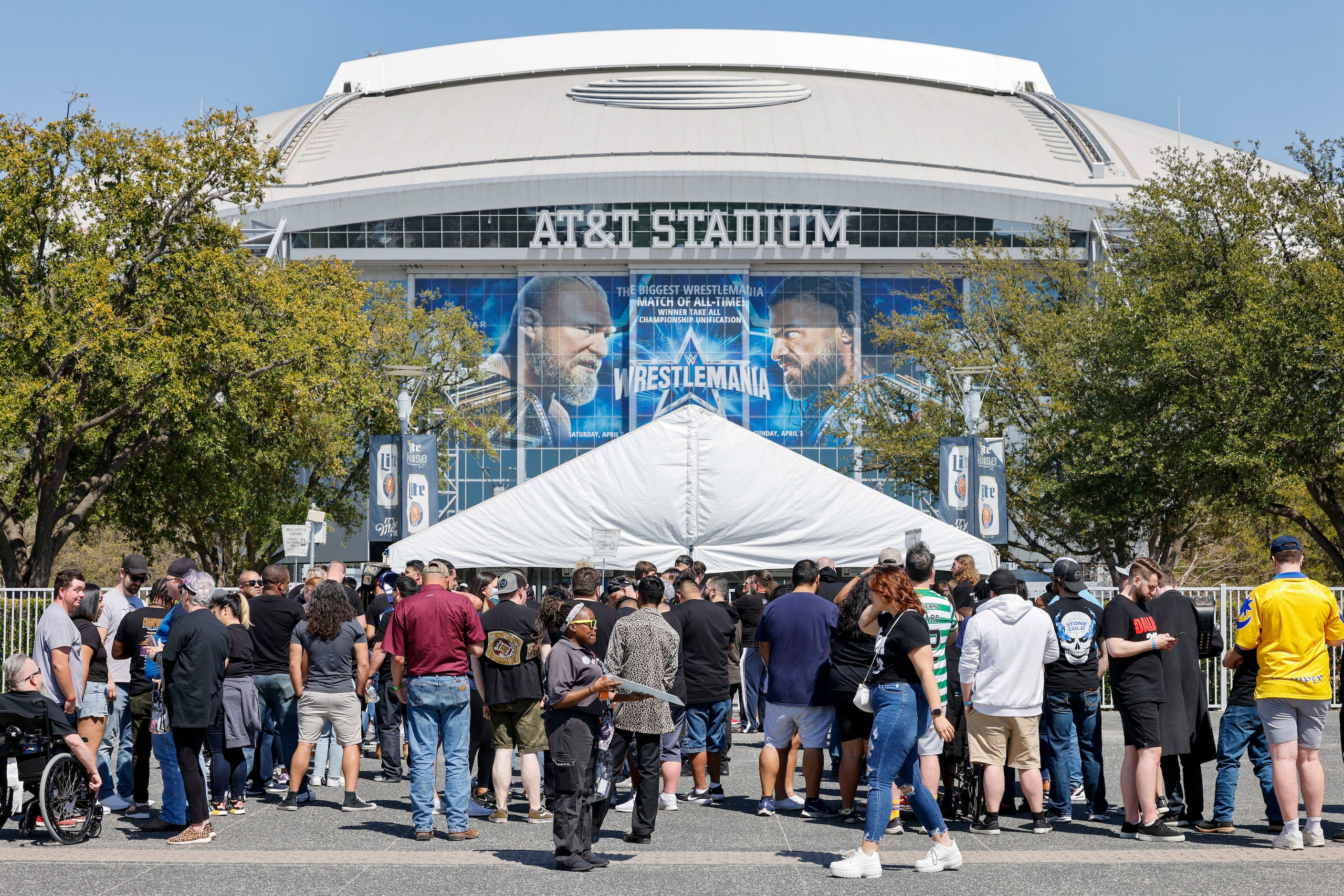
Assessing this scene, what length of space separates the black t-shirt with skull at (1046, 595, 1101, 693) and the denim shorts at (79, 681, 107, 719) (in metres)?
6.98

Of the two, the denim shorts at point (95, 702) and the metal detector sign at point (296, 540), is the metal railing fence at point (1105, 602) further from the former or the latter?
the denim shorts at point (95, 702)

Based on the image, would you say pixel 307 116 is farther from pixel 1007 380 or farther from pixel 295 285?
pixel 1007 380

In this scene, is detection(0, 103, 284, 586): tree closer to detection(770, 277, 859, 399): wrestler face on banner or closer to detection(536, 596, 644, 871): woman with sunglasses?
detection(536, 596, 644, 871): woman with sunglasses

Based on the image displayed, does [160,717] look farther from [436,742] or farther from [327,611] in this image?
[436,742]

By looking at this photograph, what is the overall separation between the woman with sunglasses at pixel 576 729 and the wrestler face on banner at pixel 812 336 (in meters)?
42.0

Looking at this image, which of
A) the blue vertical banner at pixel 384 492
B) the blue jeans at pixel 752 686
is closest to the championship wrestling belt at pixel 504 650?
the blue jeans at pixel 752 686

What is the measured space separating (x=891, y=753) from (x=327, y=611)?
4391 mm

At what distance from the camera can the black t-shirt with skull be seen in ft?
29.9

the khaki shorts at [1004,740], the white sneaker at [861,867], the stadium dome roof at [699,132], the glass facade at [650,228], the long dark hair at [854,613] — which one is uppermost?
the stadium dome roof at [699,132]

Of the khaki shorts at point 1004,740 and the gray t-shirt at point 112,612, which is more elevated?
the gray t-shirt at point 112,612

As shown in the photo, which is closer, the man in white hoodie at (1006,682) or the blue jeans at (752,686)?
the man in white hoodie at (1006,682)

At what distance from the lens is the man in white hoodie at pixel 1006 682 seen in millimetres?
8578

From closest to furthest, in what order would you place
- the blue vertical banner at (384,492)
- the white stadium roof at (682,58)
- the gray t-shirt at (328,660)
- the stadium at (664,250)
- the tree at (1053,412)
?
the gray t-shirt at (328,660) < the blue vertical banner at (384,492) < the tree at (1053,412) < the stadium at (664,250) < the white stadium roof at (682,58)

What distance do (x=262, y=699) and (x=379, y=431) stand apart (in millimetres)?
27219
